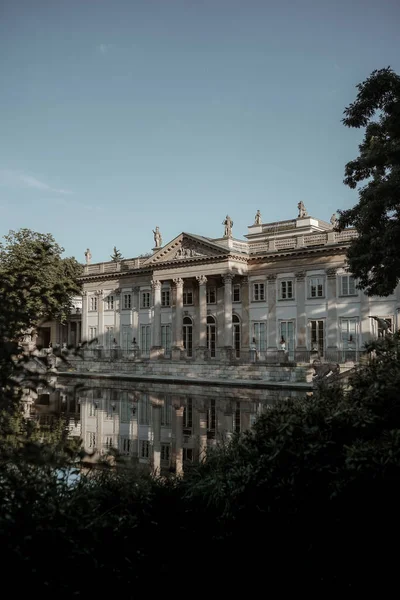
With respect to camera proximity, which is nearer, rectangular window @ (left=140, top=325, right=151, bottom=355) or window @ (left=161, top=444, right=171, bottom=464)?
window @ (left=161, top=444, right=171, bottom=464)

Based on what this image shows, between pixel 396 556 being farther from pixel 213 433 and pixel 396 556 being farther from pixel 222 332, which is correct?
pixel 222 332

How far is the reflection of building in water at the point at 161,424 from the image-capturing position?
14.1 metres

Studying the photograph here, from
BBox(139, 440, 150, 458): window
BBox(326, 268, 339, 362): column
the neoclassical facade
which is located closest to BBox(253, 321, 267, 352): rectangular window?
the neoclassical facade

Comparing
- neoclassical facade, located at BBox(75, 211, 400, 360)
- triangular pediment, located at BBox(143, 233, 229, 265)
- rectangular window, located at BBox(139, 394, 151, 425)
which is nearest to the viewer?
rectangular window, located at BBox(139, 394, 151, 425)

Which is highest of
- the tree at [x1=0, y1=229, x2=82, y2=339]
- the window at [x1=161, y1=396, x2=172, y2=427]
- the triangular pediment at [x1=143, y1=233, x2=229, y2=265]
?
the triangular pediment at [x1=143, y1=233, x2=229, y2=265]

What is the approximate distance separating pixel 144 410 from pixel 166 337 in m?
25.9

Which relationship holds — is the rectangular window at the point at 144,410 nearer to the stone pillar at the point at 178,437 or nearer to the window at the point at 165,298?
the stone pillar at the point at 178,437

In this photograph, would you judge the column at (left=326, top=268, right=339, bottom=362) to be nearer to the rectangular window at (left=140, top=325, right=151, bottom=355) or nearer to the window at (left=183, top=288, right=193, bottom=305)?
the window at (left=183, top=288, right=193, bottom=305)

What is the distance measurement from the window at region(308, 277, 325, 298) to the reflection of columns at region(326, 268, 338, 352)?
1.65 ft

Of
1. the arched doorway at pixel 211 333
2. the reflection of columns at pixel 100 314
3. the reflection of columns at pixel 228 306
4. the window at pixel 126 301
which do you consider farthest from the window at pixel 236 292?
the reflection of columns at pixel 100 314

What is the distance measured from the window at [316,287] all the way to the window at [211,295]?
330 inches

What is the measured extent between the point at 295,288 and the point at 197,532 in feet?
119

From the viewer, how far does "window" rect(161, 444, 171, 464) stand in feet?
42.8

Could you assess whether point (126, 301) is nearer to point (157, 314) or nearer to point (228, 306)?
point (157, 314)
